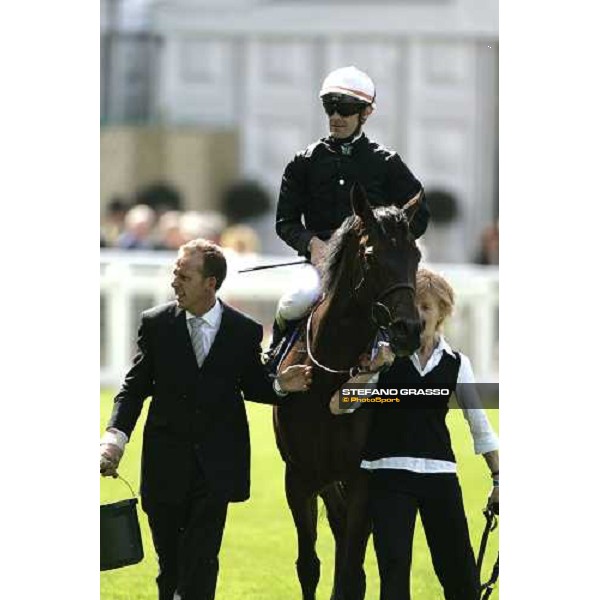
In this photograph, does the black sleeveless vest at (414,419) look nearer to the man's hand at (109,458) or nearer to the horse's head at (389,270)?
the horse's head at (389,270)

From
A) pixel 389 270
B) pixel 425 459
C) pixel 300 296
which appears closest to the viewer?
pixel 389 270

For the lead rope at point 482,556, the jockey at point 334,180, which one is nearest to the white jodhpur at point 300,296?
the jockey at point 334,180

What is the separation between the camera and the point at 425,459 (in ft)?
22.3

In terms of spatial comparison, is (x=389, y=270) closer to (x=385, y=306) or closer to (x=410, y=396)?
(x=385, y=306)

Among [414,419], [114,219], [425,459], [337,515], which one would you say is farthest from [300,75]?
[337,515]

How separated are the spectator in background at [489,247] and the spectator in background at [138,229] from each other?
1370mm

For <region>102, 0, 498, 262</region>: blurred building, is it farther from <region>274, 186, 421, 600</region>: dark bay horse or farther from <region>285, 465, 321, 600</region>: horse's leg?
<region>285, 465, 321, 600</region>: horse's leg

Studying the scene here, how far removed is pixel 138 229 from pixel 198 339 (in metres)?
0.79

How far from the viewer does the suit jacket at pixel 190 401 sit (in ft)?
23.0

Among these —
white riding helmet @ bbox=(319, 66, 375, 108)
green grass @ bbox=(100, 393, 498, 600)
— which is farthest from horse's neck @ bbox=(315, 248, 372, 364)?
white riding helmet @ bbox=(319, 66, 375, 108)

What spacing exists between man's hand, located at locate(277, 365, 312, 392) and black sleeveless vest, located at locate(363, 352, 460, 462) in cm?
28

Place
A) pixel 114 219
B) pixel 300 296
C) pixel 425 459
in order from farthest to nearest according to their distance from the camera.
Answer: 1. pixel 114 219
2. pixel 300 296
3. pixel 425 459
